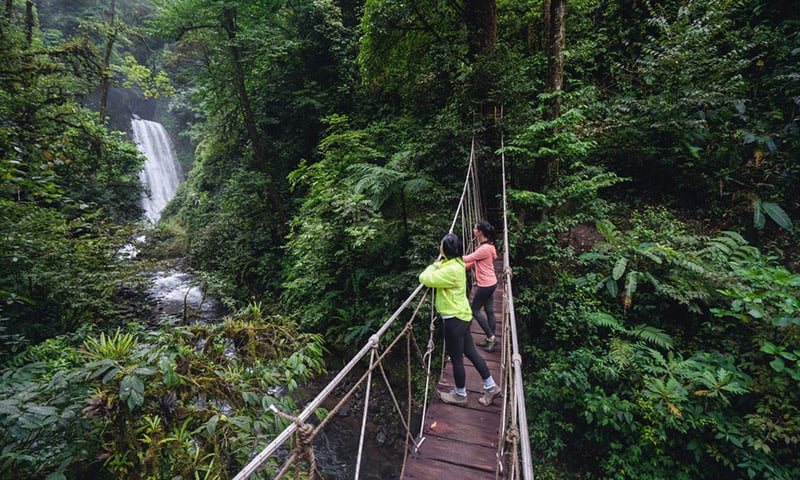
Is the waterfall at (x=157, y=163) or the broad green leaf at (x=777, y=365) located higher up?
the waterfall at (x=157, y=163)

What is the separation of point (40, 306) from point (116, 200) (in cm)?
494

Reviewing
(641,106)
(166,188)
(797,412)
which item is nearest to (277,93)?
(641,106)

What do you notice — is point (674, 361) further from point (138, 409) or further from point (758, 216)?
point (138, 409)

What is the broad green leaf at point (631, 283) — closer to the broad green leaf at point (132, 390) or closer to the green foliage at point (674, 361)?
the green foliage at point (674, 361)

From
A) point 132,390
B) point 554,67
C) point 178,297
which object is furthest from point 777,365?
point 178,297

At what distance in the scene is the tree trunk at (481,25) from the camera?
3.72 meters

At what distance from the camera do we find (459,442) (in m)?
1.73

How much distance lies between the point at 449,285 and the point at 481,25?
3.60 metres

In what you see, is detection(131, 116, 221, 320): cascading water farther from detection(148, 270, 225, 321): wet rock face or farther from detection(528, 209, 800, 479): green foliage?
detection(528, 209, 800, 479): green foliage

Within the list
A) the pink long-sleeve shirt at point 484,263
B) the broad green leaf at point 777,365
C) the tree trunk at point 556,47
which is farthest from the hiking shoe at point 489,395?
the tree trunk at point 556,47

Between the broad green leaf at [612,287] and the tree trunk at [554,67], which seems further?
the tree trunk at [554,67]

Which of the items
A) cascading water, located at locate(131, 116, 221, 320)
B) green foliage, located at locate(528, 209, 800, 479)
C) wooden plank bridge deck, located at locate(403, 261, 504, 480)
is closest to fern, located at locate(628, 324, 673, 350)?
green foliage, located at locate(528, 209, 800, 479)

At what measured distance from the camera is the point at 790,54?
11.0 ft

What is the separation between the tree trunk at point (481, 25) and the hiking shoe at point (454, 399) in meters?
3.69
